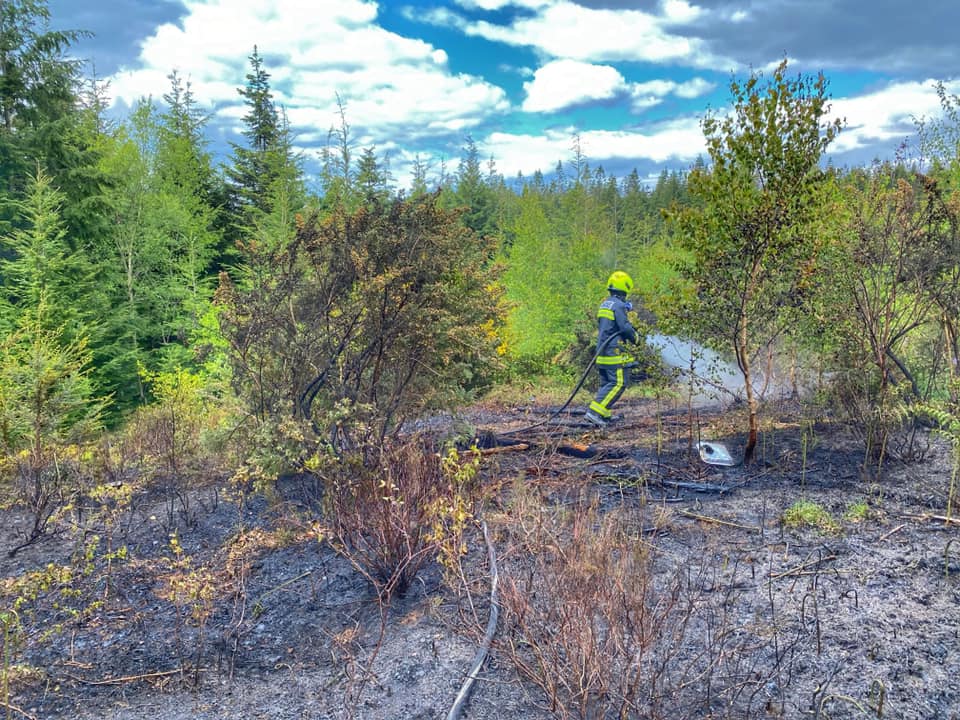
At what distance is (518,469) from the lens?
6781 mm

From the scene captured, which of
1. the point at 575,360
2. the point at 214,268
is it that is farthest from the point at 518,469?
the point at 214,268

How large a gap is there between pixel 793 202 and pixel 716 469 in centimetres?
301

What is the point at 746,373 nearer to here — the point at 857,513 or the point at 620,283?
the point at 857,513

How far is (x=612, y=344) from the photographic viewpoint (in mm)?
8930

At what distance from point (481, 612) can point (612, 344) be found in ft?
18.7

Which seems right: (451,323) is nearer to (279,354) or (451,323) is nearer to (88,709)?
(279,354)

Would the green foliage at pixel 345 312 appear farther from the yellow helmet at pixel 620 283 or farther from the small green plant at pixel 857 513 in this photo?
the small green plant at pixel 857 513

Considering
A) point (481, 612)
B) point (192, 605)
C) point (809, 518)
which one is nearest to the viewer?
point (481, 612)

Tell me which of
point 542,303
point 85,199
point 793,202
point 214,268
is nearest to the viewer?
point 793,202

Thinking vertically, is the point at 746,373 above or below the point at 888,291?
below

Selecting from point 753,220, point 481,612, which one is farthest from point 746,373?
Answer: point 481,612

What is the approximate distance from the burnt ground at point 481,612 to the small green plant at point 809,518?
0.06 meters

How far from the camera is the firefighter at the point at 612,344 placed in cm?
862

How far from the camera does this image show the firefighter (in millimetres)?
8625
